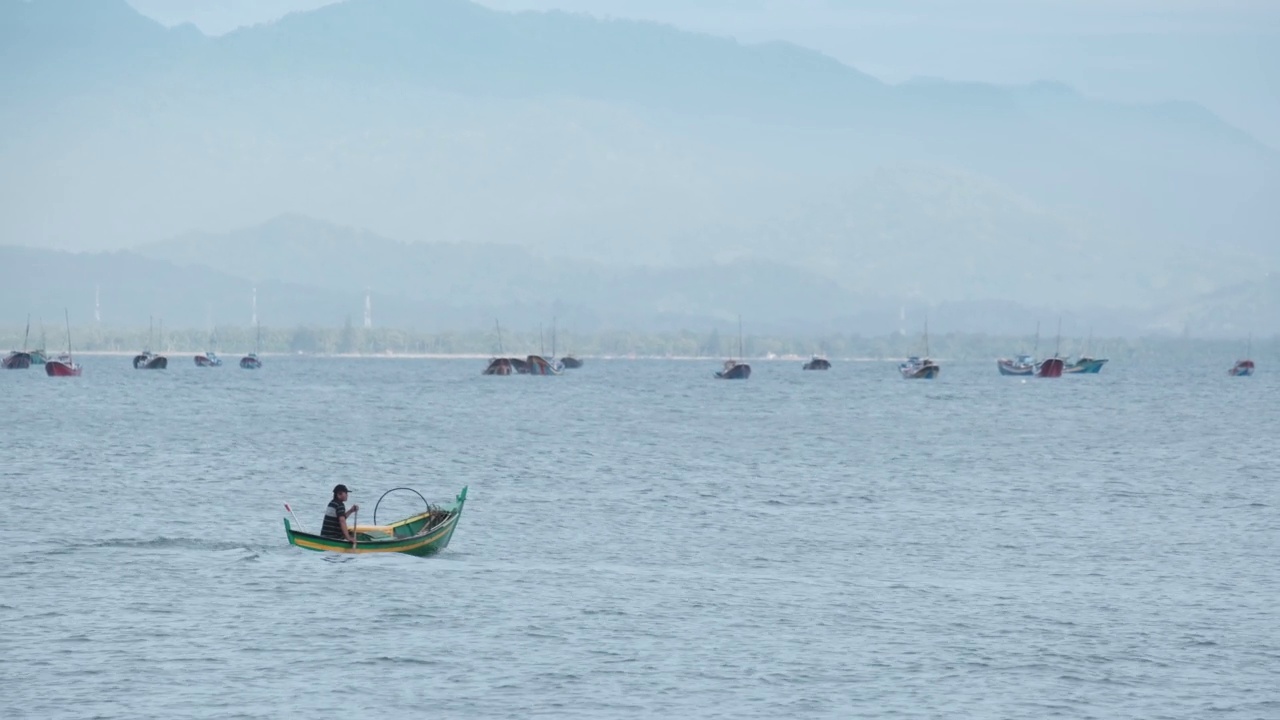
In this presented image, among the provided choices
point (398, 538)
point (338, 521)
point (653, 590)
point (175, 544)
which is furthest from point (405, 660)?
point (175, 544)

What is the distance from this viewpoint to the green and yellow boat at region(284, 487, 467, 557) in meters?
51.8

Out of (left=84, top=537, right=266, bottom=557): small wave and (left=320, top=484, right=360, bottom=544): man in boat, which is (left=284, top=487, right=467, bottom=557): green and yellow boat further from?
(left=84, top=537, right=266, bottom=557): small wave

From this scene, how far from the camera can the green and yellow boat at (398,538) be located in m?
51.8

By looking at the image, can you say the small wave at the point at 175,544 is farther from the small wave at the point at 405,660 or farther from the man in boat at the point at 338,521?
the small wave at the point at 405,660

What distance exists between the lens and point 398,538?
171ft

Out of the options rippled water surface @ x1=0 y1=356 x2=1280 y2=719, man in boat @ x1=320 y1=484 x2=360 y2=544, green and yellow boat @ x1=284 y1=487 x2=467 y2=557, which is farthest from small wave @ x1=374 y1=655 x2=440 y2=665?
green and yellow boat @ x1=284 y1=487 x2=467 y2=557

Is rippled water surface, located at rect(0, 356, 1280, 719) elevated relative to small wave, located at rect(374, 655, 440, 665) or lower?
elevated

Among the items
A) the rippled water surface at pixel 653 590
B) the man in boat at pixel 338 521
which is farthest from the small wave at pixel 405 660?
the man in boat at pixel 338 521

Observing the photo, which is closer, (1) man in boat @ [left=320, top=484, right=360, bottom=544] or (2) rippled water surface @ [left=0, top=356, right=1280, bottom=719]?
(2) rippled water surface @ [left=0, top=356, right=1280, bottom=719]

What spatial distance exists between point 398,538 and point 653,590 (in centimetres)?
890

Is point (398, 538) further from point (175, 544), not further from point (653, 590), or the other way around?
point (653, 590)

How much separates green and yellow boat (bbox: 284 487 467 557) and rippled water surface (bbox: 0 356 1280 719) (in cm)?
43

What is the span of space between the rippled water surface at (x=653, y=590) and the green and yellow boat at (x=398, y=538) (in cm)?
43

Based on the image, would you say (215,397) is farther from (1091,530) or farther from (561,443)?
(1091,530)
